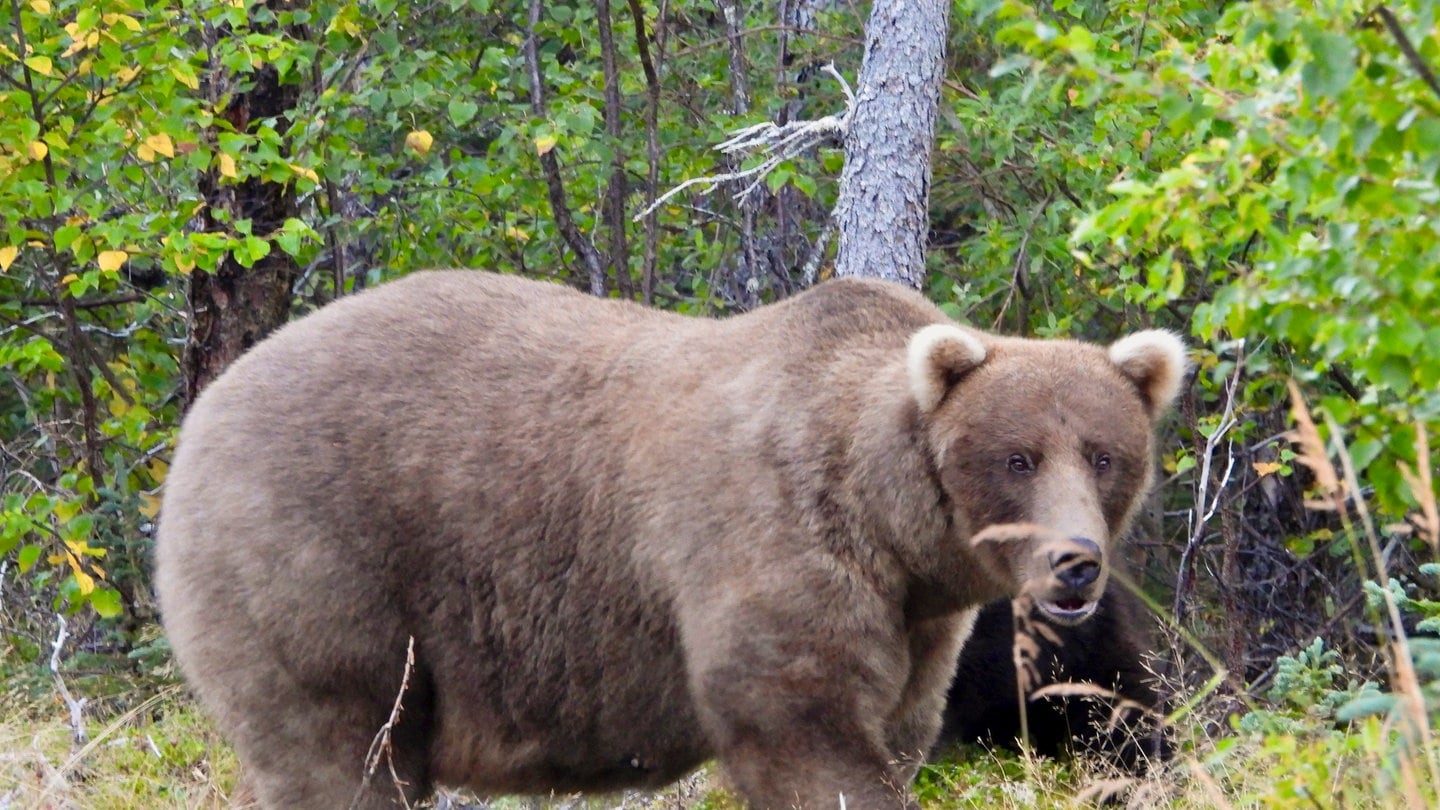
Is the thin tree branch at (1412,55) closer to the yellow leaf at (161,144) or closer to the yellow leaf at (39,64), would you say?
the yellow leaf at (161,144)

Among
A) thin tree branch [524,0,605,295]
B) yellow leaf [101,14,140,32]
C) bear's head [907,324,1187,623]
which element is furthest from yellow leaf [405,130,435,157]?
bear's head [907,324,1187,623]

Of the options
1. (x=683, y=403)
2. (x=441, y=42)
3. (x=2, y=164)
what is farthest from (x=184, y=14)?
(x=683, y=403)

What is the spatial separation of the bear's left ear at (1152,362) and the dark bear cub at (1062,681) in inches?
95.5

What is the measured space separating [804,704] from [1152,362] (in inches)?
61.5

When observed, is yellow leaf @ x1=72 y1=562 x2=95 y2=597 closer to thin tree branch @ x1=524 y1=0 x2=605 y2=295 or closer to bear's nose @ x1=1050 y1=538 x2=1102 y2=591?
thin tree branch @ x1=524 y1=0 x2=605 y2=295

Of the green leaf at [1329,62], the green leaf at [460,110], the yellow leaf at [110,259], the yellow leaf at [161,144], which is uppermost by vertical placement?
the green leaf at [1329,62]

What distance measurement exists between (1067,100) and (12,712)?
6178mm

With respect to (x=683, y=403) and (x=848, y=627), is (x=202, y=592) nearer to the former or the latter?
(x=683, y=403)

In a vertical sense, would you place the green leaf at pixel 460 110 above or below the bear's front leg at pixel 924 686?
above

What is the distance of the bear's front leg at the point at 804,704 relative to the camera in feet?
15.8

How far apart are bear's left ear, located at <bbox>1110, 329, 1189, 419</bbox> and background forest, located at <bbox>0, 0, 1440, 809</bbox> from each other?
0.43m

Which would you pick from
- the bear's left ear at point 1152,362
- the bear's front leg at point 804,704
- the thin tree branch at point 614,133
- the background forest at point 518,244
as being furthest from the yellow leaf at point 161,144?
the bear's left ear at point 1152,362

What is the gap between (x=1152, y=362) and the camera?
207 inches

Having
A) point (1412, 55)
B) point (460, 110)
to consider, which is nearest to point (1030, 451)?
point (1412, 55)
